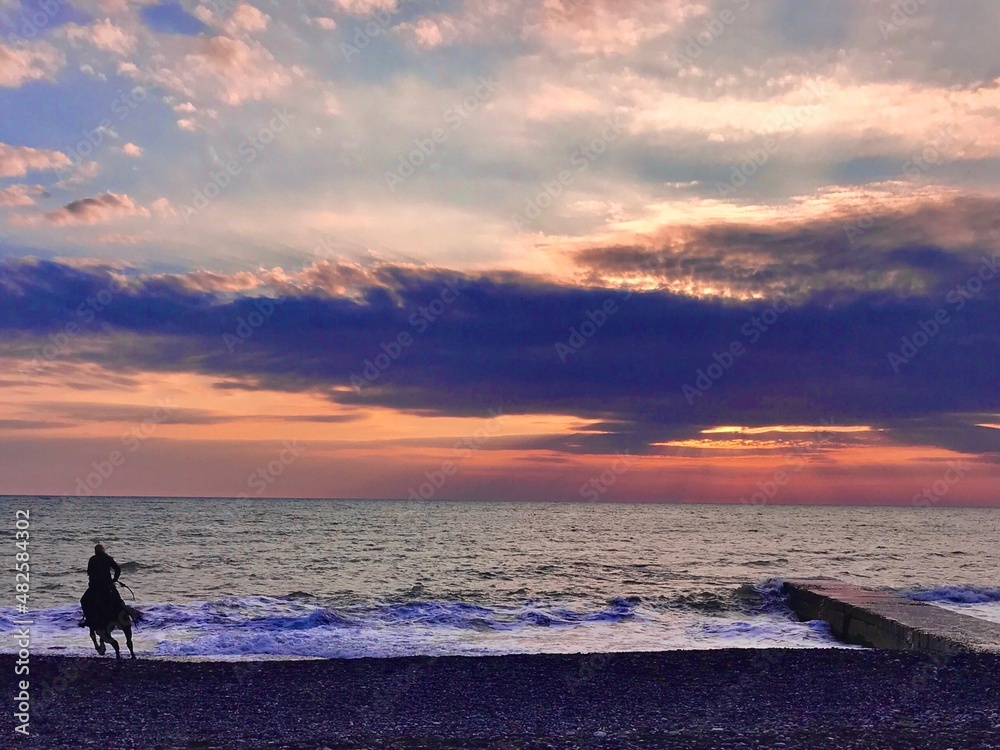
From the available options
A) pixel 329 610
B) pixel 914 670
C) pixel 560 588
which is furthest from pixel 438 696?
pixel 560 588

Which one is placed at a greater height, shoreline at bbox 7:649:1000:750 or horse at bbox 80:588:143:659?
horse at bbox 80:588:143:659

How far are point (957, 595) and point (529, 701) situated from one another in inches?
1208

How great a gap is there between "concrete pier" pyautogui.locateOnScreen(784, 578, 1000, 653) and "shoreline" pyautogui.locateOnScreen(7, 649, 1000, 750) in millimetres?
2338

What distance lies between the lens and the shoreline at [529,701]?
11703 mm

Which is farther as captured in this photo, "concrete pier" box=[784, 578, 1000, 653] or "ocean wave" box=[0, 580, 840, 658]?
"ocean wave" box=[0, 580, 840, 658]

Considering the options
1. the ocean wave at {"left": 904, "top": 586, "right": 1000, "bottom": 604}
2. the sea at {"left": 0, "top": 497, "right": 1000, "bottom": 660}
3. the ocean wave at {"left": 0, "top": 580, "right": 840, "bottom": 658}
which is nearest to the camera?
the ocean wave at {"left": 0, "top": 580, "right": 840, "bottom": 658}

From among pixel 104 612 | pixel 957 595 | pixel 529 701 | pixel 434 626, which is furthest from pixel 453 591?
pixel 957 595

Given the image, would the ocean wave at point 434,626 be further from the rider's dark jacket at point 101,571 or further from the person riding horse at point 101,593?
the rider's dark jacket at point 101,571

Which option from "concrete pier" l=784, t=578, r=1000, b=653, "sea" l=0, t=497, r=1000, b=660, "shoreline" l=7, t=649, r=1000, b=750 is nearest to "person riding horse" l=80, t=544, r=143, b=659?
"shoreline" l=7, t=649, r=1000, b=750

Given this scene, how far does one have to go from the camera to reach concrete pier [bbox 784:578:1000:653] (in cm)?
2031

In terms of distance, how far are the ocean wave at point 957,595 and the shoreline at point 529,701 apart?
68.4ft

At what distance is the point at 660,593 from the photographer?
36.7m

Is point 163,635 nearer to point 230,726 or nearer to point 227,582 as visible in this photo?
point 230,726

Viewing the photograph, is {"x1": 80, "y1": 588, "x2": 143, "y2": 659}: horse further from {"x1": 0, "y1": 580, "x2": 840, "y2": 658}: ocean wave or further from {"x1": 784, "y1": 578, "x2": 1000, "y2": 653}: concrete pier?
{"x1": 784, "y1": 578, "x2": 1000, "y2": 653}: concrete pier
